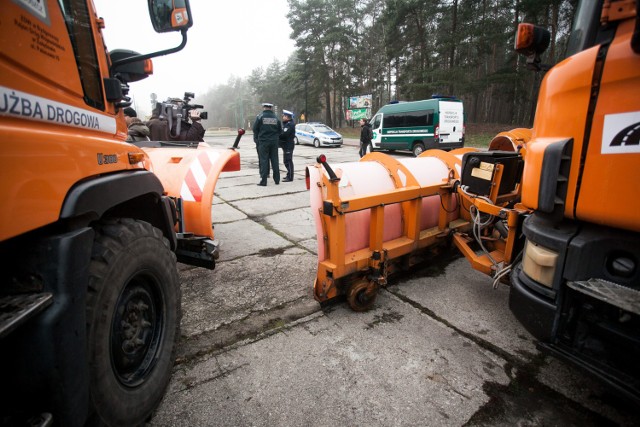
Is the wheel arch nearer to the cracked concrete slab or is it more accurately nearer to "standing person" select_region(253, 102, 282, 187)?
the cracked concrete slab

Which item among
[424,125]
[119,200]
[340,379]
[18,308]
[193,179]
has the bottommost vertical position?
[340,379]

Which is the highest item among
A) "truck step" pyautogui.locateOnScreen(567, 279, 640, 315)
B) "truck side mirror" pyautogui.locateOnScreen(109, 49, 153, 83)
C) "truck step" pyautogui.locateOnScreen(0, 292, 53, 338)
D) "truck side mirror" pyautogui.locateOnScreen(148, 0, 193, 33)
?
"truck side mirror" pyautogui.locateOnScreen(148, 0, 193, 33)

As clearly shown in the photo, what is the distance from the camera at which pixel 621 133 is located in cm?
151

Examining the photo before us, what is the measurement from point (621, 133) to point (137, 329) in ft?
8.48

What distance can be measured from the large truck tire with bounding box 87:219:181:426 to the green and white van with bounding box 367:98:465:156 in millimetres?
15159

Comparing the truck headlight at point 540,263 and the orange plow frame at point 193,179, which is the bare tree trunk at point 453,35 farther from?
the truck headlight at point 540,263

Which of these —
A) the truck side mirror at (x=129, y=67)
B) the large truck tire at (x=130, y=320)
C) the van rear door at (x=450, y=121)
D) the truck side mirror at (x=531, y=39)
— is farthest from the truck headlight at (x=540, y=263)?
the van rear door at (x=450, y=121)

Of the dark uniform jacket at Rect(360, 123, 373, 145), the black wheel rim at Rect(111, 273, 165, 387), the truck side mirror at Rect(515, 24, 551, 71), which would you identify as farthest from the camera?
the dark uniform jacket at Rect(360, 123, 373, 145)

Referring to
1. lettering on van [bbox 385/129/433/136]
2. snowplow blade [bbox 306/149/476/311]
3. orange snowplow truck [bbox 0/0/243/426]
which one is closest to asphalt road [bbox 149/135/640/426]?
snowplow blade [bbox 306/149/476/311]

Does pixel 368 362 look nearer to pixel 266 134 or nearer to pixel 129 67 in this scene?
pixel 129 67

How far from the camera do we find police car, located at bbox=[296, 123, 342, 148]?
2164 cm

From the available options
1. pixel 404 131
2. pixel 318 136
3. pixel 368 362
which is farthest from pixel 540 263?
pixel 318 136

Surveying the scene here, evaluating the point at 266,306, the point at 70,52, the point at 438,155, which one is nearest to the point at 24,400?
the point at 70,52

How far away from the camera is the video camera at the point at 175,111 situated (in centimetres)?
557
